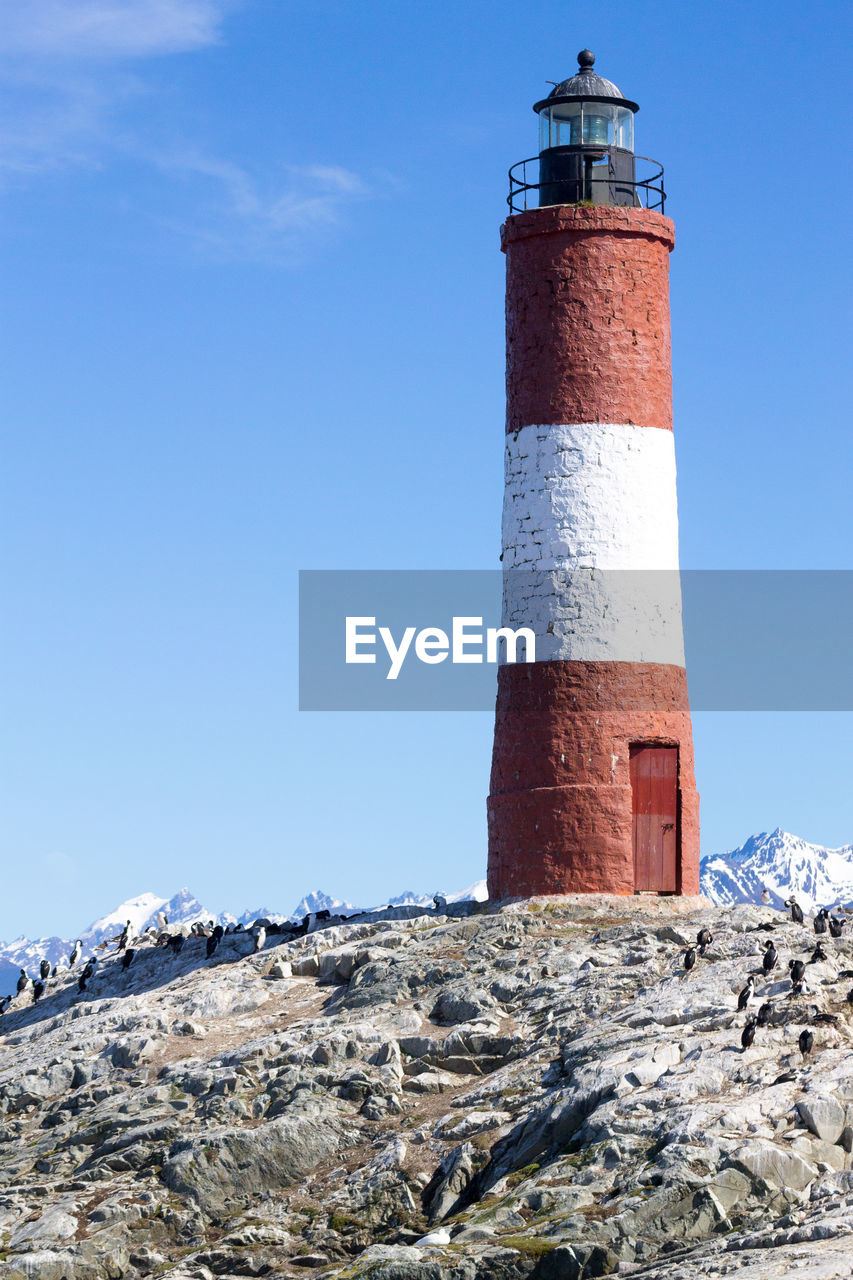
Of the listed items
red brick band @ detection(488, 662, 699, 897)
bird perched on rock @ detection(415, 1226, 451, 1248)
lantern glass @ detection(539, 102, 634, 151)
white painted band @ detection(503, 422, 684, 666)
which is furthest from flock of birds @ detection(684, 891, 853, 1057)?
lantern glass @ detection(539, 102, 634, 151)

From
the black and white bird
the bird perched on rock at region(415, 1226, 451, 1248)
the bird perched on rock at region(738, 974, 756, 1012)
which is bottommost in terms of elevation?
the bird perched on rock at region(415, 1226, 451, 1248)

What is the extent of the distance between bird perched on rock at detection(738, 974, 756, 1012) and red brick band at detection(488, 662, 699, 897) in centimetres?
770

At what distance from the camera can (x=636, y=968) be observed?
101 feet

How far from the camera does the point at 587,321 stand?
118 feet

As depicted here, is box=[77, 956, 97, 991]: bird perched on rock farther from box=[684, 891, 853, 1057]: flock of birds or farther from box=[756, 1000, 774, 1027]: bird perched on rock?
box=[756, 1000, 774, 1027]: bird perched on rock

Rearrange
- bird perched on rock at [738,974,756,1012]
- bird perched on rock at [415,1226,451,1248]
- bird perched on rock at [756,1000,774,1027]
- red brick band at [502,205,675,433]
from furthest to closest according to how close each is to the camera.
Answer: red brick band at [502,205,675,433] → bird perched on rock at [738,974,756,1012] → bird perched on rock at [756,1000,774,1027] → bird perched on rock at [415,1226,451,1248]

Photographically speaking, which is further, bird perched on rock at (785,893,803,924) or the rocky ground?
bird perched on rock at (785,893,803,924)

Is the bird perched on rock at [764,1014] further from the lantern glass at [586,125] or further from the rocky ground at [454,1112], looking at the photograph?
the lantern glass at [586,125]

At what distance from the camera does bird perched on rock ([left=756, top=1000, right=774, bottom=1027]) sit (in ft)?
84.8

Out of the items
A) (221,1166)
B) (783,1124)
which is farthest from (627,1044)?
(221,1166)

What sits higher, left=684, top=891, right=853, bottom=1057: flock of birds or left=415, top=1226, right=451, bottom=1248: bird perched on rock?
left=684, top=891, right=853, bottom=1057: flock of birds

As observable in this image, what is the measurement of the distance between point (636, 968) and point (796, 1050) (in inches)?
222

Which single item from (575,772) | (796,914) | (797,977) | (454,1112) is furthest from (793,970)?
(575,772)

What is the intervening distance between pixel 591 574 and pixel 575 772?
3.38 m
